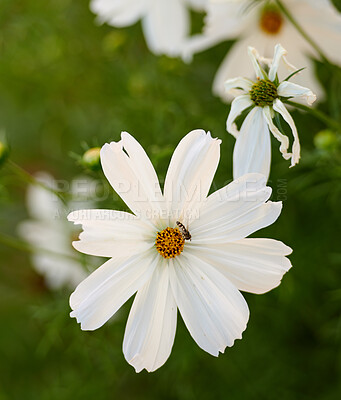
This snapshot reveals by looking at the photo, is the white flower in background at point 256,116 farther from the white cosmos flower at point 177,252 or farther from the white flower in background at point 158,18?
the white flower in background at point 158,18

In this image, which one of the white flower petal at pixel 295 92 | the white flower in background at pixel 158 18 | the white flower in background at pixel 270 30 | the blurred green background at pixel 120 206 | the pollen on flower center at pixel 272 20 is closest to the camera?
the white flower petal at pixel 295 92

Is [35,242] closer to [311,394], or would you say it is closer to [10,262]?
[10,262]

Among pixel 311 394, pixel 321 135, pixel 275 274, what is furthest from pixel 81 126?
pixel 275 274

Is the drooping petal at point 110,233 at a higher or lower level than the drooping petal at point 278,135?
lower

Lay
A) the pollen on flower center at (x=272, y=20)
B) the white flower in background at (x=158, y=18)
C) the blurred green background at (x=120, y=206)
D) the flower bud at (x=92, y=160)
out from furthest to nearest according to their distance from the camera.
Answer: the blurred green background at (x=120, y=206)
the white flower in background at (x=158, y=18)
the pollen on flower center at (x=272, y=20)
the flower bud at (x=92, y=160)

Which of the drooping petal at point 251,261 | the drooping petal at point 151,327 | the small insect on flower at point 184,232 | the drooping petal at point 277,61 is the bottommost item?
the drooping petal at point 151,327

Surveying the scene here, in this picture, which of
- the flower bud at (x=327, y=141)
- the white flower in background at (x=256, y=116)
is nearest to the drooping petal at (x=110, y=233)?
the white flower in background at (x=256, y=116)

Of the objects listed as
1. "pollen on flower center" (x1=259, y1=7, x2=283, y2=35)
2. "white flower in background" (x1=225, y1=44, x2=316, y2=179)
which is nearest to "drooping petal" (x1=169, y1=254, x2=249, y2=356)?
"white flower in background" (x1=225, y1=44, x2=316, y2=179)
